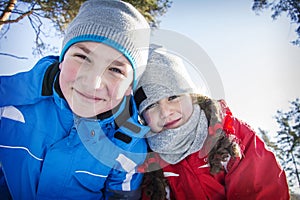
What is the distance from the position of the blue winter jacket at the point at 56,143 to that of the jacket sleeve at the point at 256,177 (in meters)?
0.37

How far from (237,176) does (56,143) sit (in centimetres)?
65

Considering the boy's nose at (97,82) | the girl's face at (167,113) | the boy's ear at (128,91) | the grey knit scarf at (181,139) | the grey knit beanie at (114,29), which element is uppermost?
the grey knit beanie at (114,29)

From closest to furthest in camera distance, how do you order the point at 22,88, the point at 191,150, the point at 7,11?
the point at 22,88 → the point at 191,150 → the point at 7,11

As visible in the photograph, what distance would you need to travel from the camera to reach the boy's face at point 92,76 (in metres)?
0.80

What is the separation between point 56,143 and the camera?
88 centimetres

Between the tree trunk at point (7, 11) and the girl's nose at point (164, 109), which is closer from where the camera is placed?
the girl's nose at point (164, 109)

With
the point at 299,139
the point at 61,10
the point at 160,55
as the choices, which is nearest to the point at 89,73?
the point at 160,55

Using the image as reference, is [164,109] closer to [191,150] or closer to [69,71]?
[191,150]

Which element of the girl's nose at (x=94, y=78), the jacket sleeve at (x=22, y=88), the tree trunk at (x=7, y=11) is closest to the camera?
the girl's nose at (x=94, y=78)

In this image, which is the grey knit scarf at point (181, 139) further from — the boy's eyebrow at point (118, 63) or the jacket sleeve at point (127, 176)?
the boy's eyebrow at point (118, 63)

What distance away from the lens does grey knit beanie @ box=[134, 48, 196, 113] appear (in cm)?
99

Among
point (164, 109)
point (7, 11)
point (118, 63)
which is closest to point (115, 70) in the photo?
point (118, 63)

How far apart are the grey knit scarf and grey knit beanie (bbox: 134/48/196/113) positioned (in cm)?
11

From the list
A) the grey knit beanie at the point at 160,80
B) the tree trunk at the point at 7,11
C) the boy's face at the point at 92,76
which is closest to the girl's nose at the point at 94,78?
the boy's face at the point at 92,76
